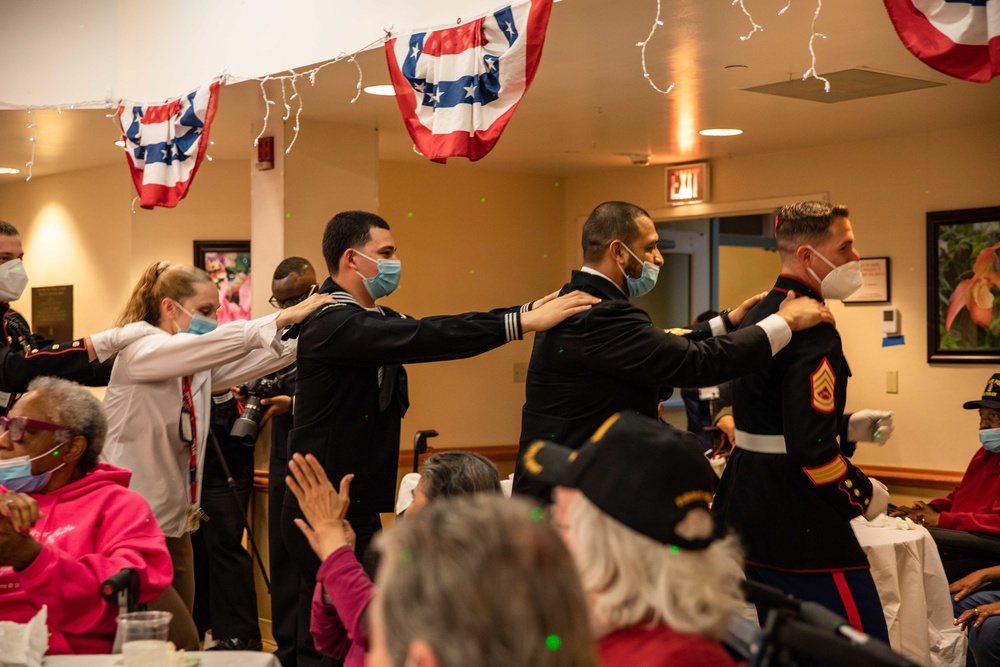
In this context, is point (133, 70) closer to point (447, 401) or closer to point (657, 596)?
point (447, 401)

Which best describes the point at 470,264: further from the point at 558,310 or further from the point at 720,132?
the point at 558,310

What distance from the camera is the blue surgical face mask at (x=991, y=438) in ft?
16.1

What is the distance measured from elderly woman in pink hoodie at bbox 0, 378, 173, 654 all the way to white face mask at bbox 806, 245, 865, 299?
6.23 feet

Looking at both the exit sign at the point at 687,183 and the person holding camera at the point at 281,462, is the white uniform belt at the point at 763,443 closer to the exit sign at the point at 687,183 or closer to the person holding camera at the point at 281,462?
the person holding camera at the point at 281,462

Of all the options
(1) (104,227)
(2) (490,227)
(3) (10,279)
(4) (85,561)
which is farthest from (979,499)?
(1) (104,227)

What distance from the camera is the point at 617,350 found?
309 cm

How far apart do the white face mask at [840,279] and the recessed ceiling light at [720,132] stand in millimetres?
3693

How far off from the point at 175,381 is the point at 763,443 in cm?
250

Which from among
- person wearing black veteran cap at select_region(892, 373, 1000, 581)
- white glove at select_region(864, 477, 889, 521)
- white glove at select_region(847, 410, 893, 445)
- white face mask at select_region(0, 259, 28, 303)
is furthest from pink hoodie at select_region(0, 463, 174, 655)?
person wearing black veteran cap at select_region(892, 373, 1000, 581)

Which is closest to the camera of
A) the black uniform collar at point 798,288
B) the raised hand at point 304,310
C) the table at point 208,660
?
the table at point 208,660

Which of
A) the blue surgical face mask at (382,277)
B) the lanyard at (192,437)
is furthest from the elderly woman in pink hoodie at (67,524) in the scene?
the lanyard at (192,437)

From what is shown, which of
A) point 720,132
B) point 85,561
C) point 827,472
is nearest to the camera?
point 85,561

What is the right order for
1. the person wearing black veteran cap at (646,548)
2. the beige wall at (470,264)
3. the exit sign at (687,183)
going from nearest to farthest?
the person wearing black veteran cap at (646,548)
the exit sign at (687,183)
the beige wall at (470,264)

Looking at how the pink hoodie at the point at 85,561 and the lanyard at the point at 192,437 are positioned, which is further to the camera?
the lanyard at the point at 192,437
